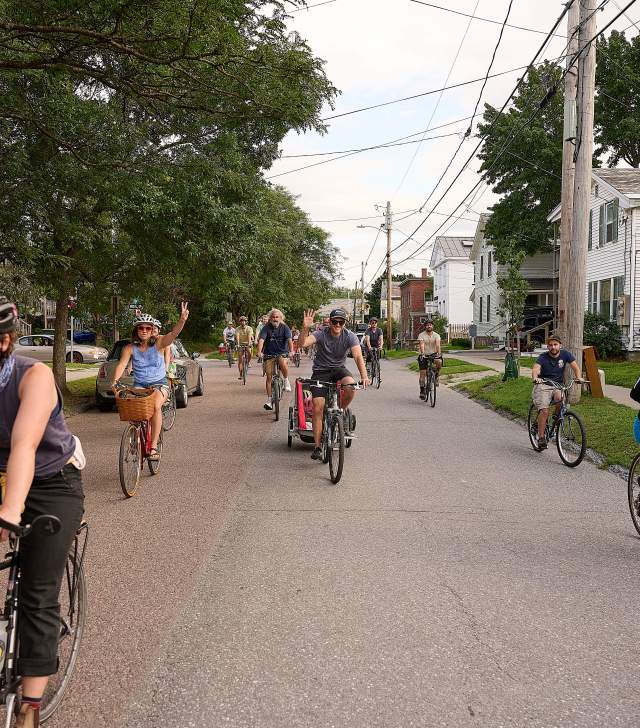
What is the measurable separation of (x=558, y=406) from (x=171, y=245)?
8.59 metres

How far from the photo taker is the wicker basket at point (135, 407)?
320 inches

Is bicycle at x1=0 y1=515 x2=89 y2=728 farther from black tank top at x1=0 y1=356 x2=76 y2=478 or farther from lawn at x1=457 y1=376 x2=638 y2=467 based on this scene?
lawn at x1=457 y1=376 x2=638 y2=467

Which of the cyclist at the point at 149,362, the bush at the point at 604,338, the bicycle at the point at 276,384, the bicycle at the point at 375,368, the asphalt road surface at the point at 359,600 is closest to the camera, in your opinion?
the asphalt road surface at the point at 359,600

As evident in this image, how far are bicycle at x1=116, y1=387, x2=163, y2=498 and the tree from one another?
40327mm

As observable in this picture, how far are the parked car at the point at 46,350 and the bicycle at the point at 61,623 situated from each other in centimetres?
3328

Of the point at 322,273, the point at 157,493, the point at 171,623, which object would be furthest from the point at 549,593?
the point at 322,273

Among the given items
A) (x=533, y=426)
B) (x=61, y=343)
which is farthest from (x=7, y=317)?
(x=61, y=343)

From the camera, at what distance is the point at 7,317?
281 centimetres

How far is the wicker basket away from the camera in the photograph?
813 centimetres

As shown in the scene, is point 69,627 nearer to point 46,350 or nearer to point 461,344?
point 46,350

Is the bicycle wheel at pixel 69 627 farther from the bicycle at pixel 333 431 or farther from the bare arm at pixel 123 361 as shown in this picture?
the bicycle at pixel 333 431

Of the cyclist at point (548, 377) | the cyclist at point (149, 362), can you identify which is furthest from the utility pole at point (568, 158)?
the cyclist at point (149, 362)

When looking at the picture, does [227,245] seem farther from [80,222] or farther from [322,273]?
[322,273]

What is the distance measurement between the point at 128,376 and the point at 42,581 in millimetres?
12303
